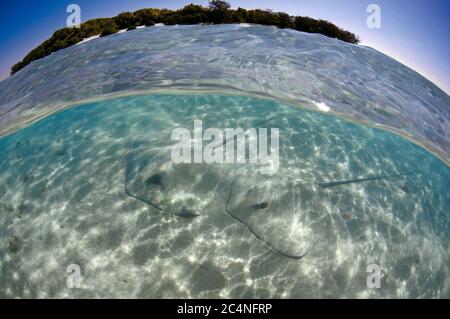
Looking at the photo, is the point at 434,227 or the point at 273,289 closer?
the point at 273,289

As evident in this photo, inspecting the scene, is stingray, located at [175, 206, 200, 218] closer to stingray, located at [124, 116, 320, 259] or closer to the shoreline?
stingray, located at [124, 116, 320, 259]

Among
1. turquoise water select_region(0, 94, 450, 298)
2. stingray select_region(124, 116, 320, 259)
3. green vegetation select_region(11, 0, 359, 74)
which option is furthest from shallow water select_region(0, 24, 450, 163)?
stingray select_region(124, 116, 320, 259)

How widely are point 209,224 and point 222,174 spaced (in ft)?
5.04

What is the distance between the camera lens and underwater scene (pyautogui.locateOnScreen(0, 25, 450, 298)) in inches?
236

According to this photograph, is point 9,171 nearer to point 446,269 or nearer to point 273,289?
point 273,289

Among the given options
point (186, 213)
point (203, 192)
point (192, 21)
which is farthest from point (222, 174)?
point (192, 21)

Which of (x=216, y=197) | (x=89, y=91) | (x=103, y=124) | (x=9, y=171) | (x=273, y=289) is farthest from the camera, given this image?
(x=89, y=91)

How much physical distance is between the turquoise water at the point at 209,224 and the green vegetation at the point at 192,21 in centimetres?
867

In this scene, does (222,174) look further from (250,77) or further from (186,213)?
(250,77)

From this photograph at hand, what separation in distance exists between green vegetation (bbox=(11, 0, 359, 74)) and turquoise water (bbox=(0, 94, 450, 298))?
8.67 metres

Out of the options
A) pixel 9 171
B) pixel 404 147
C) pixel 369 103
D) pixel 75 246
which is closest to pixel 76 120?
pixel 9 171

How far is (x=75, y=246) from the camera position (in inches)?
248

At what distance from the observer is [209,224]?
6.56 meters
